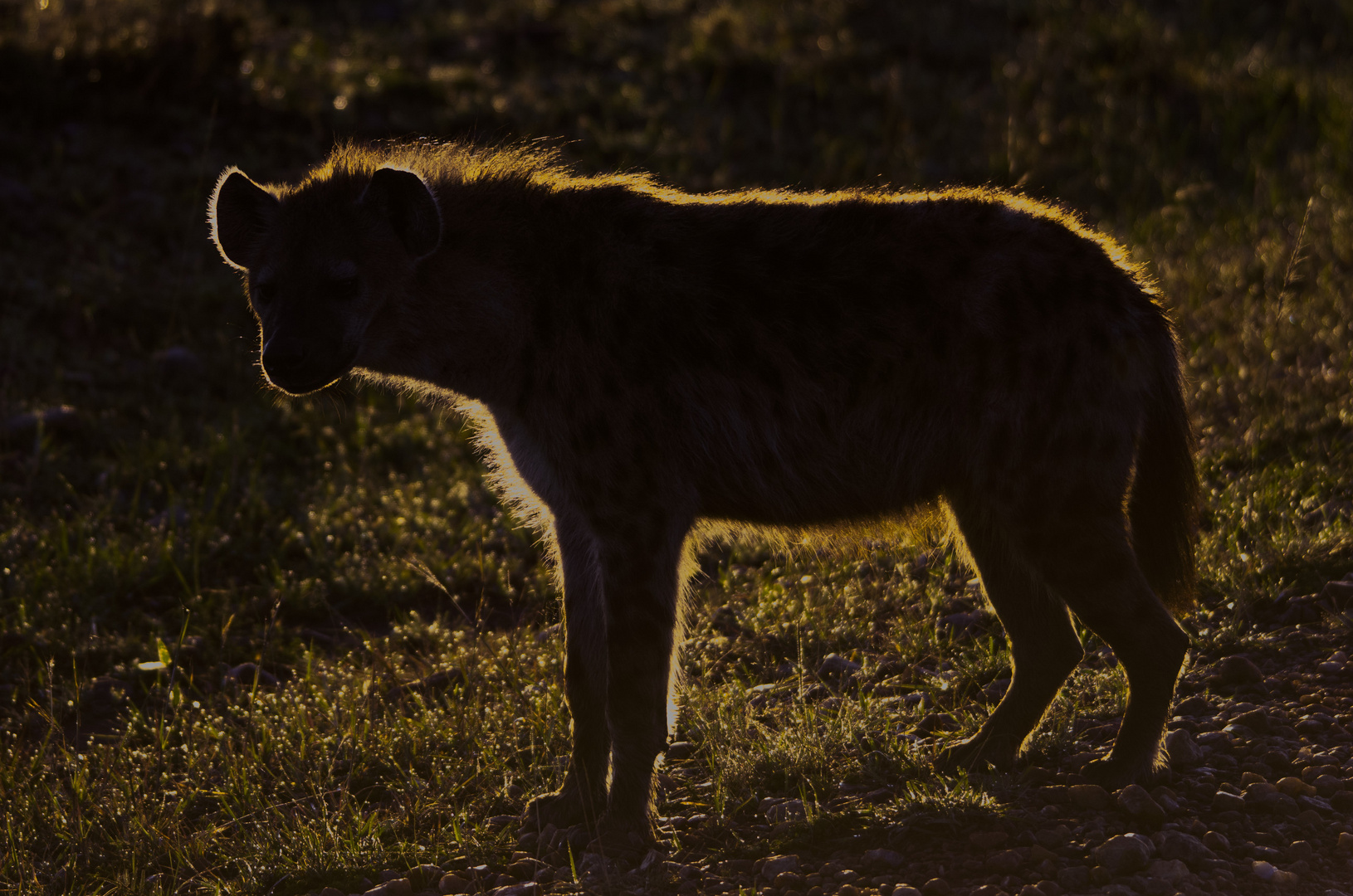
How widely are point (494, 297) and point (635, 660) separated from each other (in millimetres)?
1017

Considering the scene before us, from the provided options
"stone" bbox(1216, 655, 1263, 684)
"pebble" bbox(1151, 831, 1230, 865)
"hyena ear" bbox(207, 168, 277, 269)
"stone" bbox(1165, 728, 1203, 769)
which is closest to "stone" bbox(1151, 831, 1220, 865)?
"pebble" bbox(1151, 831, 1230, 865)

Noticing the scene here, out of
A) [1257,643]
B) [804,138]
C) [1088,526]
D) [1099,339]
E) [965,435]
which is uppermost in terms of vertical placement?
[804,138]

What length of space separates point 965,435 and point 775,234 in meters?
0.72

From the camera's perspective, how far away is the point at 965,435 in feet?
10.8

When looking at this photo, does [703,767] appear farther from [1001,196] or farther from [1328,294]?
[1328,294]

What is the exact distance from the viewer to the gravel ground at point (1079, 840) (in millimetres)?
2814

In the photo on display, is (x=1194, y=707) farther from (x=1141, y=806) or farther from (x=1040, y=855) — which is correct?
(x=1040, y=855)

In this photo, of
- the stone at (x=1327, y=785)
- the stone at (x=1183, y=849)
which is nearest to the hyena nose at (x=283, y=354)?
the stone at (x=1183, y=849)

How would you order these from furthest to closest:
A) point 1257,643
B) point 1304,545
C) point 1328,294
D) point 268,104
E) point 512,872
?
1. point 268,104
2. point 1328,294
3. point 1304,545
4. point 1257,643
5. point 512,872

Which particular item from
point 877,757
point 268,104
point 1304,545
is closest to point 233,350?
point 268,104

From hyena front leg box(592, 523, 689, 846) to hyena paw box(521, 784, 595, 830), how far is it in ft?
0.43

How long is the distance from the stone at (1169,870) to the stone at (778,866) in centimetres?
74

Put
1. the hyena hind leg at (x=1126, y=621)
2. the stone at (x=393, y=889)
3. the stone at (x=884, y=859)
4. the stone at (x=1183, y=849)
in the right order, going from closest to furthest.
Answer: the stone at (x=1183, y=849) → the stone at (x=884, y=859) → the stone at (x=393, y=889) → the hyena hind leg at (x=1126, y=621)

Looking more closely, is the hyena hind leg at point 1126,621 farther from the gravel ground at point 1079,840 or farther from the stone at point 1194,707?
the stone at point 1194,707
